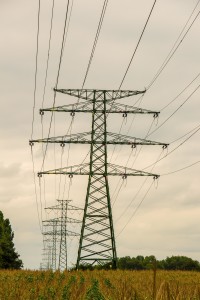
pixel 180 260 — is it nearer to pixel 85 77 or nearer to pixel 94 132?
pixel 94 132

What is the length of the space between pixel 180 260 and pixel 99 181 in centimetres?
9880

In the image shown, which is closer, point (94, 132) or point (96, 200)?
point (96, 200)

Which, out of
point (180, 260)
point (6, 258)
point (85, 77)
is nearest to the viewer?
point (85, 77)

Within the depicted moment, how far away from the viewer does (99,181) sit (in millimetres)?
27188

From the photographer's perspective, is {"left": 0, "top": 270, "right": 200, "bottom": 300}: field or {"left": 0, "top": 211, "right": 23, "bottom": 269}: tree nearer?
{"left": 0, "top": 270, "right": 200, "bottom": 300}: field

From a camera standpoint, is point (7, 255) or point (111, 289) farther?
point (7, 255)

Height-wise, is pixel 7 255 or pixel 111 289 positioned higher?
pixel 7 255

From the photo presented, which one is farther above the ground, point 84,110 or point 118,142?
point 84,110

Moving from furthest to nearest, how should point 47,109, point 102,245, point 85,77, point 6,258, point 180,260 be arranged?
1. point 180,260
2. point 6,258
3. point 47,109
4. point 102,245
5. point 85,77

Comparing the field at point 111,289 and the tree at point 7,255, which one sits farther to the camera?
the tree at point 7,255

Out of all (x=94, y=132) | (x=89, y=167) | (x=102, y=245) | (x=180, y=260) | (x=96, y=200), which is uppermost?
(x=180, y=260)

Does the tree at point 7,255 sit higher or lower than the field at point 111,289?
higher

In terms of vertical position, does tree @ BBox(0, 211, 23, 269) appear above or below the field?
above

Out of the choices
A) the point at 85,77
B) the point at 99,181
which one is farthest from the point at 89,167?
the point at 85,77
